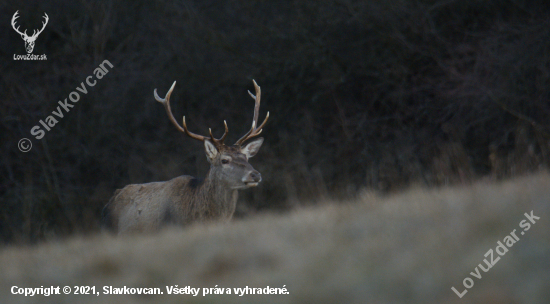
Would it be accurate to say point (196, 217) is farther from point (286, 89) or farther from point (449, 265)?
point (286, 89)

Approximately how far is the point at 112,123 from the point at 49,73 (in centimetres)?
194

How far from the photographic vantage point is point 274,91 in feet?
48.3

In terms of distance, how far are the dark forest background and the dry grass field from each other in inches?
244

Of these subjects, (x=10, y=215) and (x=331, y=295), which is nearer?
(x=331, y=295)

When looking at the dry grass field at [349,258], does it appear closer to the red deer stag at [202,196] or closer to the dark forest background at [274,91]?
the red deer stag at [202,196]

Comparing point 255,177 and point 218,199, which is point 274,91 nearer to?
point 218,199

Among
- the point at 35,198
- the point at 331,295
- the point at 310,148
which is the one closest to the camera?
the point at 331,295

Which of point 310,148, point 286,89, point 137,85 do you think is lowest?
point 310,148

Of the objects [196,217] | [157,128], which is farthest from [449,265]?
[157,128]

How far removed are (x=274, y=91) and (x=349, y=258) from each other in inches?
433

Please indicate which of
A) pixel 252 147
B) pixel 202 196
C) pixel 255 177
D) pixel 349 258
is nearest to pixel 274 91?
pixel 252 147

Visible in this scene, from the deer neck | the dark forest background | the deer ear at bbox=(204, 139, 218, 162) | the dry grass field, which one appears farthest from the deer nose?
the dark forest background

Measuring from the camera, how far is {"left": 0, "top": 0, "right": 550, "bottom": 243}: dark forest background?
39.6 feet

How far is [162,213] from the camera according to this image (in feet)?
27.9
